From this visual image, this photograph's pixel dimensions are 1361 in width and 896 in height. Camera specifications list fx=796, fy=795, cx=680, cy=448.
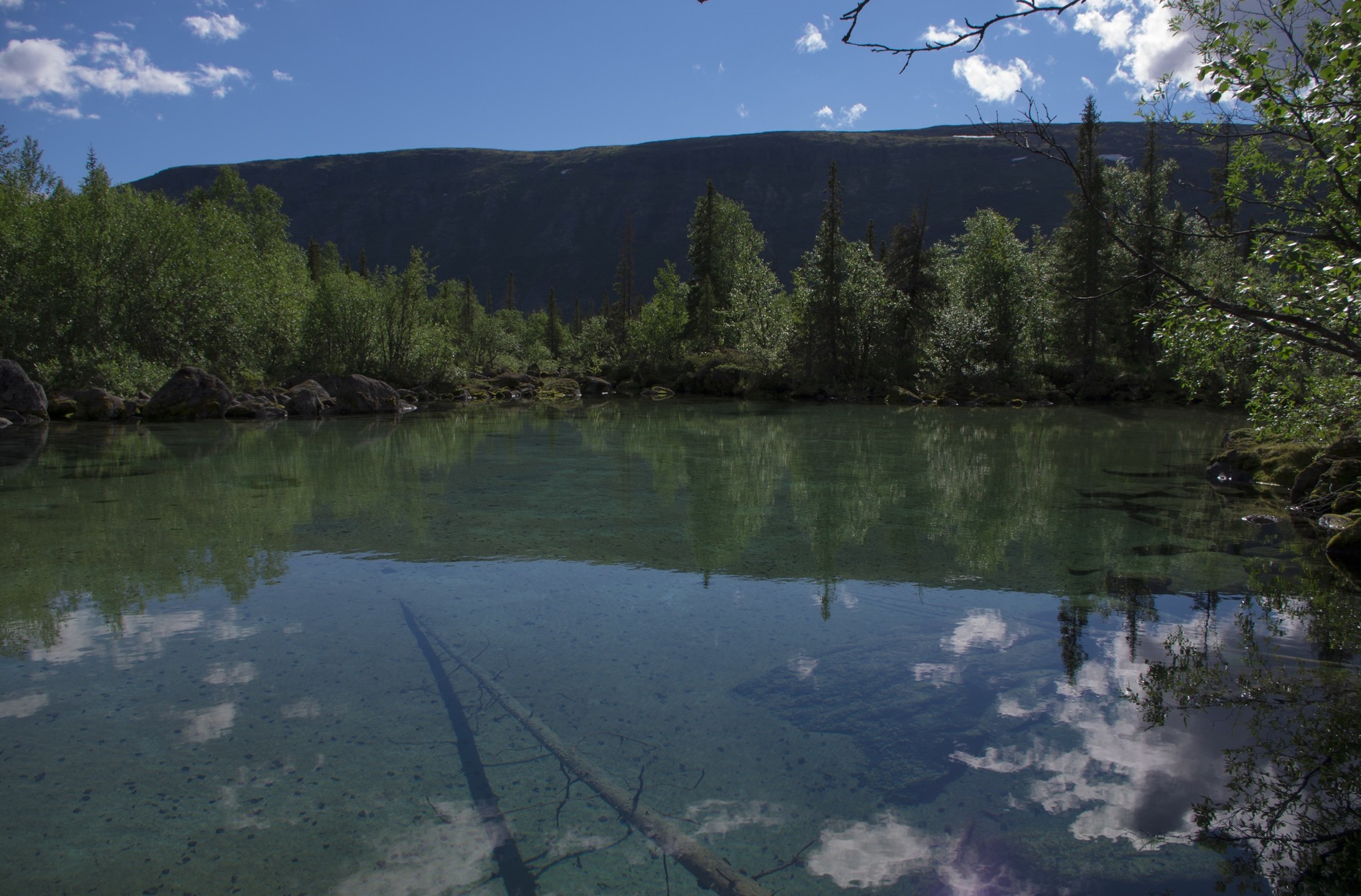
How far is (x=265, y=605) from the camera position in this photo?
19.6 feet

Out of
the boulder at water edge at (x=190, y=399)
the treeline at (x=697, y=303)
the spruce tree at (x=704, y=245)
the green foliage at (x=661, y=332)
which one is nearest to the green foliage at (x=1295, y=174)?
the treeline at (x=697, y=303)

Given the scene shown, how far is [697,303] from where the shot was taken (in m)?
46.9

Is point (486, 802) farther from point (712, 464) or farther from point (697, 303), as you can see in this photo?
point (697, 303)

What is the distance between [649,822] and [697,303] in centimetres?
4489

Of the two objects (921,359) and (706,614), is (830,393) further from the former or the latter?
(706,614)

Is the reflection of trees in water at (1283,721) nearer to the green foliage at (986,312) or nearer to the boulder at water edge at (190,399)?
the boulder at water edge at (190,399)

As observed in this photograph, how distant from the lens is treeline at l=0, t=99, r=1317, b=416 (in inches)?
1059

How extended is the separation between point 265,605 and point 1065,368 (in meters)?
37.9

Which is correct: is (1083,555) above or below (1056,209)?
below

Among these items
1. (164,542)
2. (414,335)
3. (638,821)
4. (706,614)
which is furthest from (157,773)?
(414,335)

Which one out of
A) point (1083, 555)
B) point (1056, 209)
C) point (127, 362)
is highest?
point (1056, 209)

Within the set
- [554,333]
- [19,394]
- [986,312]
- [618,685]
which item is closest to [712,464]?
[618,685]

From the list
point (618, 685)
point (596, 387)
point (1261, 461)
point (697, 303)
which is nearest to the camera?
point (618, 685)

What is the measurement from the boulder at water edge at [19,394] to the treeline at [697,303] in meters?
2.97
